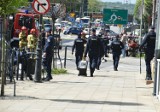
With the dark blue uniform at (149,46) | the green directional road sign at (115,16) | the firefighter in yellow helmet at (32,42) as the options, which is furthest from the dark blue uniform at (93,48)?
the green directional road sign at (115,16)

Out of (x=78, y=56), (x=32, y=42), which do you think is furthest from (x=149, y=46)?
(x=78, y=56)

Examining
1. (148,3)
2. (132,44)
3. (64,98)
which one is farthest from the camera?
(148,3)

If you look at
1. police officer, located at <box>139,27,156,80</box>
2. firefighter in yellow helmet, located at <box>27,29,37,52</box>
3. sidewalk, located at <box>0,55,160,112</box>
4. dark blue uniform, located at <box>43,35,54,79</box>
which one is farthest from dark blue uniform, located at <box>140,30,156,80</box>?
firefighter in yellow helmet, located at <box>27,29,37,52</box>

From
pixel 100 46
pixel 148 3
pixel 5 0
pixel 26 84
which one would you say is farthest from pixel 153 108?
pixel 148 3

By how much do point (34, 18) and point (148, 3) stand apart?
68543 mm

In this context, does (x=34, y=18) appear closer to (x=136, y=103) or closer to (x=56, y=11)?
(x=56, y=11)

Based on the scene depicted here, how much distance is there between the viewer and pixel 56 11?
25.5m

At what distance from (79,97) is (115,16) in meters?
29.5

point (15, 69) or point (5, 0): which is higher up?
point (5, 0)

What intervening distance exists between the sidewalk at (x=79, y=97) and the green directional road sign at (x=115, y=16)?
23.6 metres

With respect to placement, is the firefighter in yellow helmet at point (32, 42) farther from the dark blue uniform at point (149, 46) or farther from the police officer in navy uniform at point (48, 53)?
the dark blue uniform at point (149, 46)

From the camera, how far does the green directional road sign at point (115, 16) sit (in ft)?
142

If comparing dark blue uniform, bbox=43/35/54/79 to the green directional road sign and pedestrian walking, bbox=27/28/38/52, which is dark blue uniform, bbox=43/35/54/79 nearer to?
pedestrian walking, bbox=27/28/38/52

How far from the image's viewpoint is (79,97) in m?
14.6
